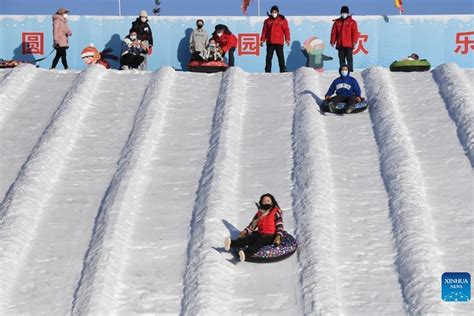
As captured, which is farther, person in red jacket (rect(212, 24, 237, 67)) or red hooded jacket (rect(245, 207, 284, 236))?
person in red jacket (rect(212, 24, 237, 67))

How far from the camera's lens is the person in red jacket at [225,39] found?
21547 mm

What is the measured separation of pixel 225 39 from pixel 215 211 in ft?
25.7

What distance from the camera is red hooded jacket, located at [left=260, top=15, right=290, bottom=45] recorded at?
69.1 ft

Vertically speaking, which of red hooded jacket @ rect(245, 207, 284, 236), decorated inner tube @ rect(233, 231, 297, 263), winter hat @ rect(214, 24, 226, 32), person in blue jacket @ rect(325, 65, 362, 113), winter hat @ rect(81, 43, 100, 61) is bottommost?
decorated inner tube @ rect(233, 231, 297, 263)

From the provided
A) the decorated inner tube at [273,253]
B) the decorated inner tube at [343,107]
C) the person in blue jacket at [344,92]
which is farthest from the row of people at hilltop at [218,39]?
the decorated inner tube at [273,253]

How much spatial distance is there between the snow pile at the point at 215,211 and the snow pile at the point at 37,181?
1700 millimetres

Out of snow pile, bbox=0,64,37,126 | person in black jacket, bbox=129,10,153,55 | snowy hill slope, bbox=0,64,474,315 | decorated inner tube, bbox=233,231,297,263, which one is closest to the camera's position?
snowy hill slope, bbox=0,64,474,315

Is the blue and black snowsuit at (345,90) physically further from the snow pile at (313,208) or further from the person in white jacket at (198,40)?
the person in white jacket at (198,40)

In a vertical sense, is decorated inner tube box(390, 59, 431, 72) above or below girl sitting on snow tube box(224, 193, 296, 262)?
above

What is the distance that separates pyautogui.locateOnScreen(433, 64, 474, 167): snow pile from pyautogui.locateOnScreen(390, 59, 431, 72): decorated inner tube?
125 cm

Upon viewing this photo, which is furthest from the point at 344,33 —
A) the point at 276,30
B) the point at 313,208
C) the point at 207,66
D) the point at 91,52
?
the point at 313,208

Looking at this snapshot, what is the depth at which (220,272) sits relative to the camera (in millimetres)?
12984

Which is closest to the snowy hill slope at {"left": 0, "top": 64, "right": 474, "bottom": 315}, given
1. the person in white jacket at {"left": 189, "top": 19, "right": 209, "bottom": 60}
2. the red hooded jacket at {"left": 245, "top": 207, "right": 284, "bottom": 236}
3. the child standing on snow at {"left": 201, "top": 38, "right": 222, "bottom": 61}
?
the red hooded jacket at {"left": 245, "top": 207, "right": 284, "bottom": 236}

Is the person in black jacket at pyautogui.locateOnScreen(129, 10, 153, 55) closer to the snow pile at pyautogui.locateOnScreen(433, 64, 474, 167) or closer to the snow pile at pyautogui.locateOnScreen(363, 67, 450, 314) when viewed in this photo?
the snow pile at pyautogui.locateOnScreen(363, 67, 450, 314)
